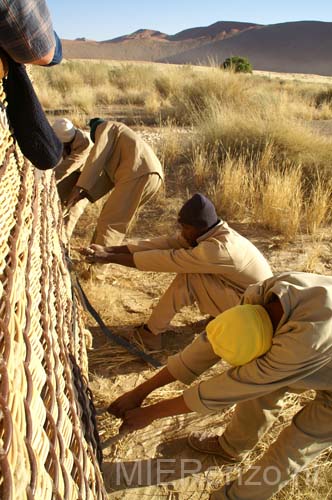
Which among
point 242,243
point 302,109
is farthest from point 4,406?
point 302,109

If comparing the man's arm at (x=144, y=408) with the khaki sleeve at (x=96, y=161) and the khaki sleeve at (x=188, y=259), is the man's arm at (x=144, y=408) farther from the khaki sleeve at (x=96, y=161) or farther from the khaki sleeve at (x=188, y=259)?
the khaki sleeve at (x=96, y=161)

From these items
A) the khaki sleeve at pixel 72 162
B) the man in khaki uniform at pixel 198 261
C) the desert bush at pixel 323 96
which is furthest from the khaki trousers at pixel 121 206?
the desert bush at pixel 323 96

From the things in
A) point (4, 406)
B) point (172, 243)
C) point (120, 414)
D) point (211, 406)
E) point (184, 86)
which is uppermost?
point (184, 86)

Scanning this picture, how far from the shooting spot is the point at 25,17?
4.19 ft

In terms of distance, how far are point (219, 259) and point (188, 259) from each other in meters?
0.21

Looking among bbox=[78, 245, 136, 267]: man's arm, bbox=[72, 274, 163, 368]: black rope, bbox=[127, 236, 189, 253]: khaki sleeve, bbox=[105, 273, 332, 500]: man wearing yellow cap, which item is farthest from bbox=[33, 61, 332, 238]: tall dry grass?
bbox=[105, 273, 332, 500]: man wearing yellow cap

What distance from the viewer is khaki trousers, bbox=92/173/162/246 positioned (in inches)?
172

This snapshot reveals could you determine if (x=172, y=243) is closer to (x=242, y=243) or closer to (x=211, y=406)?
(x=242, y=243)

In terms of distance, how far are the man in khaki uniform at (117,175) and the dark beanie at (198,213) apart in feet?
4.79

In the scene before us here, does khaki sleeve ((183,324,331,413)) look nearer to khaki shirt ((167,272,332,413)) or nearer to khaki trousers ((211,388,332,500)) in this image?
khaki shirt ((167,272,332,413))

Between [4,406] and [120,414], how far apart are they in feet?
4.06

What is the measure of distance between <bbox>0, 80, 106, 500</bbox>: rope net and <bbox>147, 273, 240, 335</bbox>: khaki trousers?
127cm

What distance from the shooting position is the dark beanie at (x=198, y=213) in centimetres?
290

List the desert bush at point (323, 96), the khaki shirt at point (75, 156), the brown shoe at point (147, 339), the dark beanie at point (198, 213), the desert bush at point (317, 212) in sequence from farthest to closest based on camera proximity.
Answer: the desert bush at point (323, 96)
the desert bush at point (317, 212)
the khaki shirt at point (75, 156)
the brown shoe at point (147, 339)
the dark beanie at point (198, 213)
